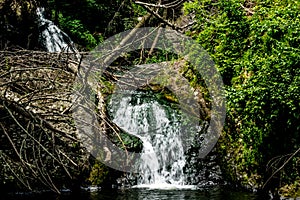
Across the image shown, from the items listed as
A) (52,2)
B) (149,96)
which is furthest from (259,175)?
(52,2)

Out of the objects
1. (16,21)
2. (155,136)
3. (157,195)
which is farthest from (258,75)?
(16,21)

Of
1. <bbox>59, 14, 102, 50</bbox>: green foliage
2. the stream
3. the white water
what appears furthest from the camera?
<bbox>59, 14, 102, 50</bbox>: green foliage

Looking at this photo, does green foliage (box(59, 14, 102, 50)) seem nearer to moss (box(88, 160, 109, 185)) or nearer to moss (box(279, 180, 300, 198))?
moss (box(88, 160, 109, 185))

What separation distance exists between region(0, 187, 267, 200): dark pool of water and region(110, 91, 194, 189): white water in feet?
1.88

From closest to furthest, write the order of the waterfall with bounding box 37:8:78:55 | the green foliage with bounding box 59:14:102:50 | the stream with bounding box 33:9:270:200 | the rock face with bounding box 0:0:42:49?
1. the stream with bounding box 33:9:270:200
2. the rock face with bounding box 0:0:42:49
3. the waterfall with bounding box 37:8:78:55
4. the green foliage with bounding box 59:14:102:50

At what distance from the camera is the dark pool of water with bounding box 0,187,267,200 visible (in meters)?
6.36

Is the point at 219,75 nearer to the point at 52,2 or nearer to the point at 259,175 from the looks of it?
the point at 259,175

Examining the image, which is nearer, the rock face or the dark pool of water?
the dark pool of water

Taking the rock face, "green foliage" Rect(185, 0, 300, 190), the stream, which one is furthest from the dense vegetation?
the rock face

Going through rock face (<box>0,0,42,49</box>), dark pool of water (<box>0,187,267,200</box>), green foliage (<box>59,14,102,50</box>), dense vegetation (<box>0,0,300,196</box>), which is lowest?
dark pool of water (<box>0,187,267,200</box>)

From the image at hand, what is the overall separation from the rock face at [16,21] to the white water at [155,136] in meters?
2.66

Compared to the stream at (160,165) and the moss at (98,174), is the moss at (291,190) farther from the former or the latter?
the moss at (98,174)

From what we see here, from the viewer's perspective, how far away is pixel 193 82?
848cm

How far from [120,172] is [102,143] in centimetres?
93
